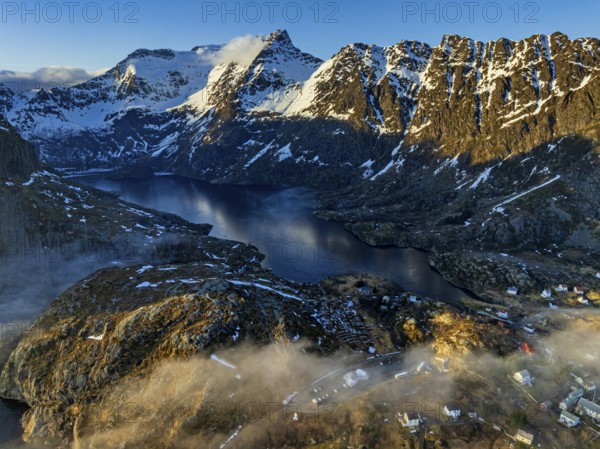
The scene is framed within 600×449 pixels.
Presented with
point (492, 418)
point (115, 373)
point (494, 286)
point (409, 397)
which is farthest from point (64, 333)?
point (494, 286)

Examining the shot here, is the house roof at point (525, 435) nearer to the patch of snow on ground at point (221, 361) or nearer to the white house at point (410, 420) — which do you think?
the white house at point (410, 420)

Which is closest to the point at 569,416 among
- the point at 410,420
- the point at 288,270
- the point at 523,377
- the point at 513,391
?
the point at 513,391

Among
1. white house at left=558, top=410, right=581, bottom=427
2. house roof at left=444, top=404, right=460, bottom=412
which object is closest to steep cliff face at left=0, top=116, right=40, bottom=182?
house roof at left=444, top=404, right=460, bottom=412

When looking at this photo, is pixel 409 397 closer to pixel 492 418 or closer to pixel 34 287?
pixel 492 418

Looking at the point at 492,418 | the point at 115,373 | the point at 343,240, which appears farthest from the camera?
the point at 343,240

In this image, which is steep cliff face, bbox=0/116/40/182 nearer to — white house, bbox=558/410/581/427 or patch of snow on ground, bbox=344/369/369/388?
patch of snow on ground, bbox=344/369/369/388

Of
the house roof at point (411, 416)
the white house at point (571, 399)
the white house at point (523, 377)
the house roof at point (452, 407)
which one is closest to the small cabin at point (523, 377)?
the white house at point (523, 377)

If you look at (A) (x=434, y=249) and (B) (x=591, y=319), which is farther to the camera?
(A) (x=434, y=249)
